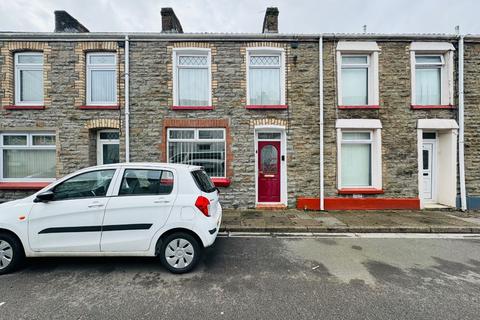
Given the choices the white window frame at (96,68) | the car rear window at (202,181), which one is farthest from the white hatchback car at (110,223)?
the white window frame at (96,68)

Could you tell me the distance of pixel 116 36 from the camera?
7.47 metres

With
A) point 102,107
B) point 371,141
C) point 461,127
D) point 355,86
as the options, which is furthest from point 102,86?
point 461,127

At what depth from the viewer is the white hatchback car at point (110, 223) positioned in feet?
11.5

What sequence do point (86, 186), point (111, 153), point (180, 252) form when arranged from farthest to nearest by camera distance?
point (111, 153) < point (86, 186) < point (180, 252)

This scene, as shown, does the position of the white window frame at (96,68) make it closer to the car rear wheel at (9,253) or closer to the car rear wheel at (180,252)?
the car rear wheel at (9,253)

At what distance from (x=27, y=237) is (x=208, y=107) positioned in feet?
18.1

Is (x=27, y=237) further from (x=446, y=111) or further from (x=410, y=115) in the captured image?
(x=446, y=111)

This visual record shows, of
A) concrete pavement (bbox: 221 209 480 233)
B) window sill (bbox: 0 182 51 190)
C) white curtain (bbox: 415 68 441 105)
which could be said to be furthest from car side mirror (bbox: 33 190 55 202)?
white curtain (bbox: 415 68 441 105)

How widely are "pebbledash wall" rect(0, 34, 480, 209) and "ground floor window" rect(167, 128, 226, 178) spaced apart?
251 mm

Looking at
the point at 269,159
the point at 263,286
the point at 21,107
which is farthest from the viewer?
the point at 269,159

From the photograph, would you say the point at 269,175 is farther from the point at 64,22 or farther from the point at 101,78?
the point at 64,22

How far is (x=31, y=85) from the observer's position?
7645 millimetres

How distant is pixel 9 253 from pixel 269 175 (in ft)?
20.8

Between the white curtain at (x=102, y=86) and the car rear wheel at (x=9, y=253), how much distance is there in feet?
17.6
